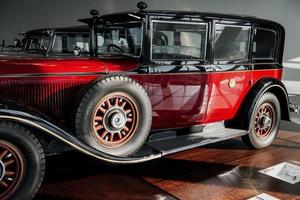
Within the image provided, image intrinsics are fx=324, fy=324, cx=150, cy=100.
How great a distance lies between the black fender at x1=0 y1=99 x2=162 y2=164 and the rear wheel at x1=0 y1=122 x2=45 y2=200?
0.07 metres

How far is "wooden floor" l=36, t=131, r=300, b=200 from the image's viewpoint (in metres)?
2.61

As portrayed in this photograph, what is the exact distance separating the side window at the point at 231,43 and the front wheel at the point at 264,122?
57 cm

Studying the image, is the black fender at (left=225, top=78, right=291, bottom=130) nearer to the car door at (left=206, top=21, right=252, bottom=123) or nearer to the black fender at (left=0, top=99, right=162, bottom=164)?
the car door at (left=206, top=21, right=252, bottom=123)

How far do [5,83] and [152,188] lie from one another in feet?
4.68

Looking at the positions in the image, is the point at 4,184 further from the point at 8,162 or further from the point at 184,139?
the point at 184,139

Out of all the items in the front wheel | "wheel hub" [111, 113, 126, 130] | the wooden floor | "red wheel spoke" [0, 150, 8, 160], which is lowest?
the wooden floor

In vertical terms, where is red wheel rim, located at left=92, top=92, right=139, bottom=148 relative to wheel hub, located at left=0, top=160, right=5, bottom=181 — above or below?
above

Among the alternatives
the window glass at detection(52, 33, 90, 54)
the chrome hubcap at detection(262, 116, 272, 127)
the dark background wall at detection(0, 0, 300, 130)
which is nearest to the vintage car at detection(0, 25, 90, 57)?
the window glass at detection(52, 33, 90, 54)

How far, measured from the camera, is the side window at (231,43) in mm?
3256

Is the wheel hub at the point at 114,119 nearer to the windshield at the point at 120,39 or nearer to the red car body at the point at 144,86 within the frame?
the red car body at the point at 144,86

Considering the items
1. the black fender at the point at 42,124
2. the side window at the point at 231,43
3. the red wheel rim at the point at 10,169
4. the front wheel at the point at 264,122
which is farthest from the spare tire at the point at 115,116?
the front wheel at the point at 264,122

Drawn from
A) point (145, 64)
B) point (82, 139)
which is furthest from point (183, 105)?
point (82, 139)

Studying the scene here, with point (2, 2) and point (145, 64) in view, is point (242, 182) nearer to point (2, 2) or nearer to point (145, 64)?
point (145, 64)

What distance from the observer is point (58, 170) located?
3045 millimetres
